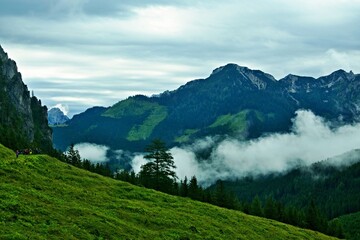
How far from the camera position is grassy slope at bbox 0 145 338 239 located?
4291 centimetres

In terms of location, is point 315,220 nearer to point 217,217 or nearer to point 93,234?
point 217,217

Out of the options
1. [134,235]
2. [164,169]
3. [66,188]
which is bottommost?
[134,235]

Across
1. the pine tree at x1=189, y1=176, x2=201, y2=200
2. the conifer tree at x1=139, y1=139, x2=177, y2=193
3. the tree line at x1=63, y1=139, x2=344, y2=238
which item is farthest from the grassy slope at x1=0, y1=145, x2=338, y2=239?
the pine tree at x1=189, y1=176, x2=201, y2=200

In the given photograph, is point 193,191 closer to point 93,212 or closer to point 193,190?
point 193,190

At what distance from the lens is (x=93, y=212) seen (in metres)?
50.9

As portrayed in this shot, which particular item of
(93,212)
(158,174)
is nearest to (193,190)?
(158,174)

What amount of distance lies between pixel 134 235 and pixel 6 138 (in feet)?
406

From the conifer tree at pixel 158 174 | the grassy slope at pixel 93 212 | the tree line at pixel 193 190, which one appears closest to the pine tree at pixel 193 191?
the tree line at pixel 193 190

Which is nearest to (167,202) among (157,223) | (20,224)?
(157,223)

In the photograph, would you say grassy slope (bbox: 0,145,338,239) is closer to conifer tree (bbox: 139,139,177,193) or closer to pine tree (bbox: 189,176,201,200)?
conifer tree (bbox: 139,139,177,193)

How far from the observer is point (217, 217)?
71688 mm

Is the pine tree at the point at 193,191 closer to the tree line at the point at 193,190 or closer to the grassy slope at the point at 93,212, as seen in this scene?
the tree line at the point at 193,190

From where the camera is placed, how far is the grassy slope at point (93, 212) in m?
42.9

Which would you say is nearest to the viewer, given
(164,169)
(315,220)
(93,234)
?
(93,234)
